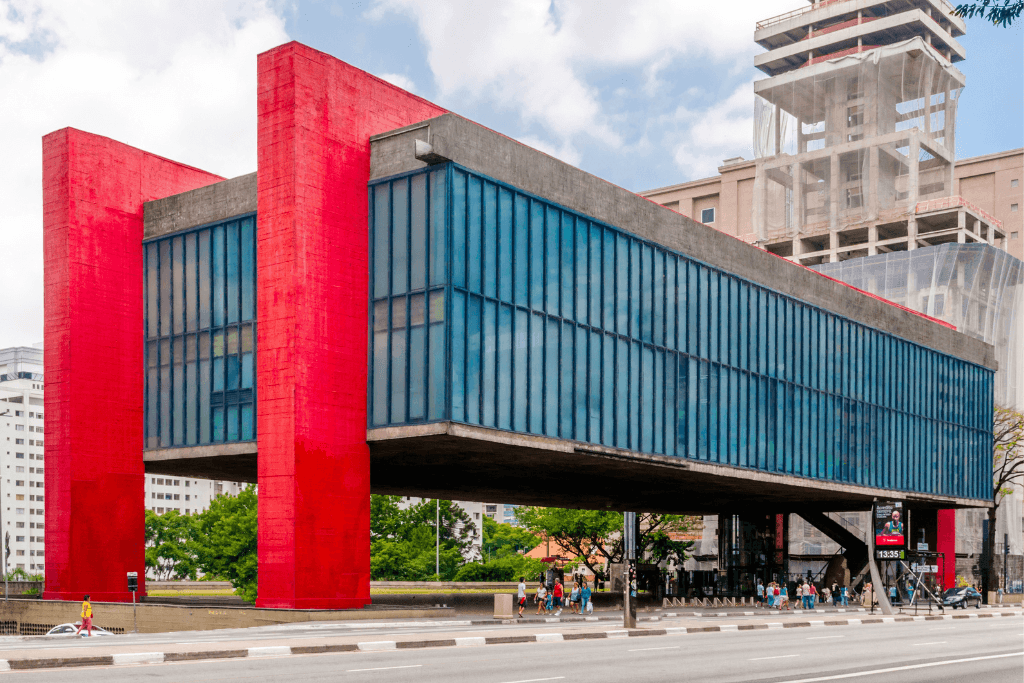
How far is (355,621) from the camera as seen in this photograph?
3228 centimetres

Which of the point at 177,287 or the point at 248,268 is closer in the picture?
the point at 248,268

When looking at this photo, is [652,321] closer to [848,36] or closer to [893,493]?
[893,493]

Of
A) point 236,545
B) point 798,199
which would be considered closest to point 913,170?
point 798,199

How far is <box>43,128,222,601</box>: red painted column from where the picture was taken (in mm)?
40844

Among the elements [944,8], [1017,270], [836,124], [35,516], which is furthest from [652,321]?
[35,516]

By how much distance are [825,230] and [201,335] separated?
300 feet

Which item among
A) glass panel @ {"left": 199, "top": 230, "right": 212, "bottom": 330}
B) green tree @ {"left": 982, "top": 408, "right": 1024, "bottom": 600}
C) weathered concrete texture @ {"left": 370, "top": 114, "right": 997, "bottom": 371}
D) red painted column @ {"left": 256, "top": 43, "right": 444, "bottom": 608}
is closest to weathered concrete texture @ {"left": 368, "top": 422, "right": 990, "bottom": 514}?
red painted column @ {"left": 256, "top": 43, "right": 444, "bottom": 608}

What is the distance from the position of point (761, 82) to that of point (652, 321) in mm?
87918


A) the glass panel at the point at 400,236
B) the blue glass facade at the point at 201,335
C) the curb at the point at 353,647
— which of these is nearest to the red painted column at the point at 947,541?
the curb at the point at 353,647

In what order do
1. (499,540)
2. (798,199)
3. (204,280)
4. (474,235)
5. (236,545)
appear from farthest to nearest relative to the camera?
(499,540) < (798,199) < (236,545) < (204,280) < (474,235)

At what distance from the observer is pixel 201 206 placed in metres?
41.4

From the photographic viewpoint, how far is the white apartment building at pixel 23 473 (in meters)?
178

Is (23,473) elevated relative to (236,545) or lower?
elevated

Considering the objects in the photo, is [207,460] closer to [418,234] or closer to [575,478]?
[418,234]
